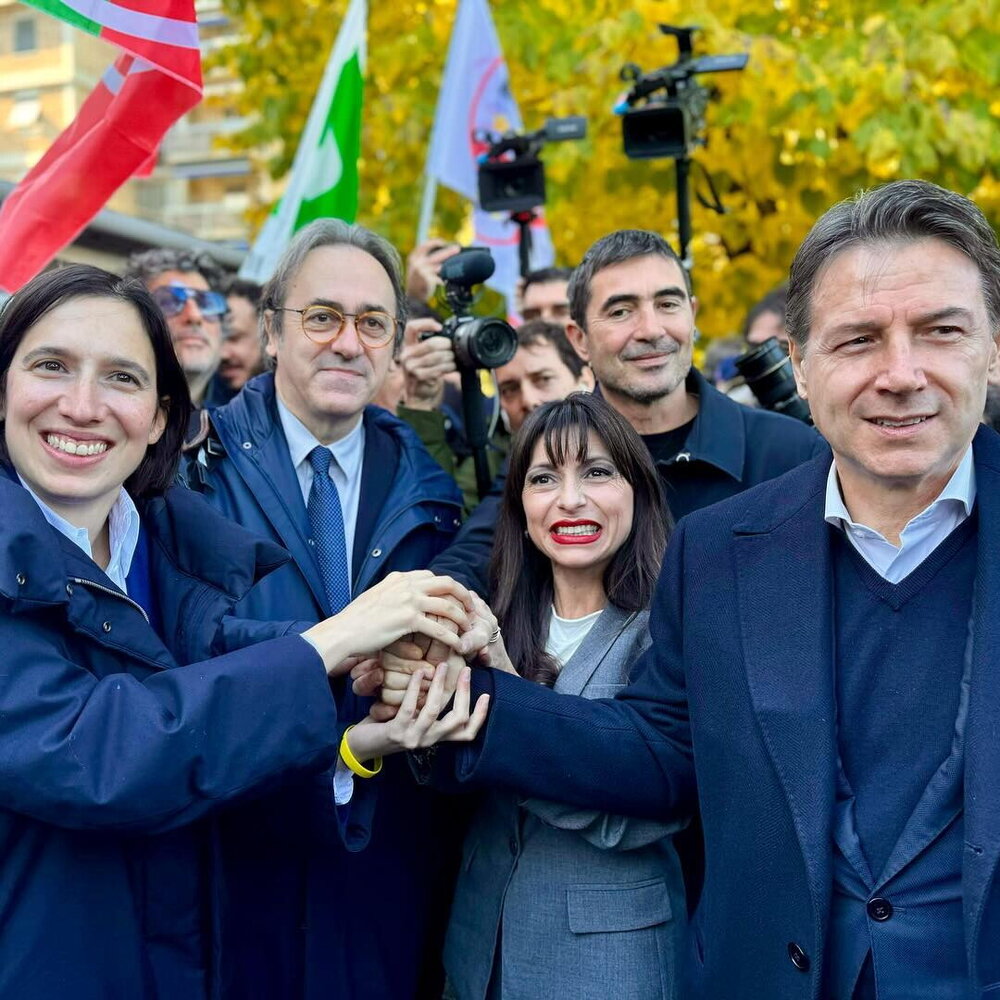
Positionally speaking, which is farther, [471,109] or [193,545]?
[471,109]

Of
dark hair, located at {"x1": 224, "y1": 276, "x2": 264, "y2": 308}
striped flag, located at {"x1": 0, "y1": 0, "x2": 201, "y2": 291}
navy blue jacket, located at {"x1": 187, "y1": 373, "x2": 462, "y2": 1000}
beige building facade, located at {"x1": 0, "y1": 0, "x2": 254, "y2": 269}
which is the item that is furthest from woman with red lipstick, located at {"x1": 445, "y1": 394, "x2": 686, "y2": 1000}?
dark hair, located at {"x1": 224, "y1": 276, "x2": 264, "y2": 308}

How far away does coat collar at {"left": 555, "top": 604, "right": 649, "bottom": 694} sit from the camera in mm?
2773

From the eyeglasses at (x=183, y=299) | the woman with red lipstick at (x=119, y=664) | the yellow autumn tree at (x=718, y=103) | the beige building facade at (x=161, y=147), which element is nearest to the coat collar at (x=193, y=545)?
the woman with red lipstick at (x=119, y=664)

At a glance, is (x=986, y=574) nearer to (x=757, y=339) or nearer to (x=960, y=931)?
(x=960, y=931)

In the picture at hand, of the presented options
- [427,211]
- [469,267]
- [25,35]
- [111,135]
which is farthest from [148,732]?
[25,35]

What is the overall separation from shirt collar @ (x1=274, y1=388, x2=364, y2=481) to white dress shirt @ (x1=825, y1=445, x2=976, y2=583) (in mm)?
1629

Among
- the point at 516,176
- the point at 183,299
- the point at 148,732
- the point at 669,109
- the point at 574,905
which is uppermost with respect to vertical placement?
the point at 669,109

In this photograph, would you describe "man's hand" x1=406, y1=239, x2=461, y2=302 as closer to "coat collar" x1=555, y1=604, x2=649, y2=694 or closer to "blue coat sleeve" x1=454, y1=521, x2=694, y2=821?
"coat collar" x1=555, y1=604, x2=649, y2=694

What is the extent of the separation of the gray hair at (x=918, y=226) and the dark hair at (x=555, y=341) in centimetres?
245

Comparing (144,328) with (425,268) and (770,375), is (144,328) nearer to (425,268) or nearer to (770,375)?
(770,375)

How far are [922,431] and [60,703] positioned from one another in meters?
1.49

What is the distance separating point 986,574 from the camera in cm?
199

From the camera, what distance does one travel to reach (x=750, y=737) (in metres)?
2.15

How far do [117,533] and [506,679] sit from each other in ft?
2.78
